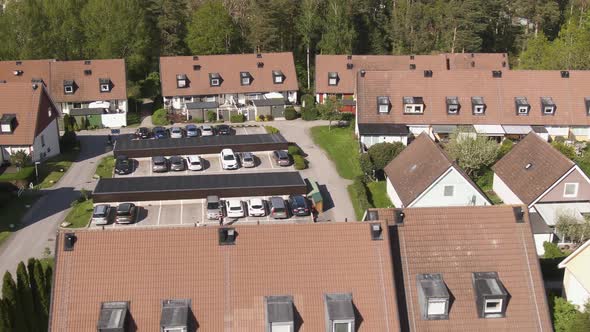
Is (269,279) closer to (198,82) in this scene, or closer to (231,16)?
(198,82)

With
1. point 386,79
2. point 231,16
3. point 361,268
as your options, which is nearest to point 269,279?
point 361,268

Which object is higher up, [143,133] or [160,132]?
[160,132]

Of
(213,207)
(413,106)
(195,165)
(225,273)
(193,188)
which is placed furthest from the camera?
(413,106)

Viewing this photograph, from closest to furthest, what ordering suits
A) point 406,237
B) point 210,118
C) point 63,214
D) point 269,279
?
point 269,279 < point 406,237 < point 63,214 < point 210,118

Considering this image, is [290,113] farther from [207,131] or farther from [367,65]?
[367,65]

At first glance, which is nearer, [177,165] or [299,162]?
[177,165]

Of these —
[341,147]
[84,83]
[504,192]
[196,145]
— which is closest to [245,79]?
[196,145]

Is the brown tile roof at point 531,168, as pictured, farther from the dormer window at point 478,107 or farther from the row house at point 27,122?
the row house at point 27,122
